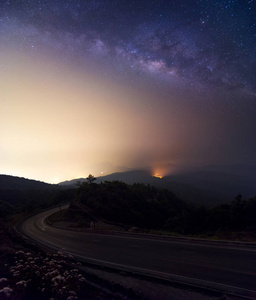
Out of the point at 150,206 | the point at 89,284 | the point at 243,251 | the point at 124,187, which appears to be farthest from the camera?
the point at 124,187

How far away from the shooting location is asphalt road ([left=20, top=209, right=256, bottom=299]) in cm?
823

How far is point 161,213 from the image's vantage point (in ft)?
163

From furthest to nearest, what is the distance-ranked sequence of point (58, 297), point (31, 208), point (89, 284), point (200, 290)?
1. point (31, 208)
2. point (89, 284)
3. point (200, 290)
4. point (58, 297)

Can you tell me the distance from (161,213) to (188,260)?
40.6 metres

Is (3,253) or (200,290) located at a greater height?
(3,253)

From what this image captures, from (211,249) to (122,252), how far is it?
7051 mm

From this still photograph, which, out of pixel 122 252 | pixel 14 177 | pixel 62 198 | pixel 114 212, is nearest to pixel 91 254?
pixel 122 252

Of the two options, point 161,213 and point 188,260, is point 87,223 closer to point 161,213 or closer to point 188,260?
point 161,213

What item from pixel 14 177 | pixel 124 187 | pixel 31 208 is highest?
pixel 14 177

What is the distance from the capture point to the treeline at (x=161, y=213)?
25.2 m

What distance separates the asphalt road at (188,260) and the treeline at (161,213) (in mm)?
8552

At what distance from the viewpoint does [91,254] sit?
14820 millimetres

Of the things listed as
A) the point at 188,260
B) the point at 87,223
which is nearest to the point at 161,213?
the point at 87,223

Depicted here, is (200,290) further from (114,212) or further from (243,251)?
(114,212)
